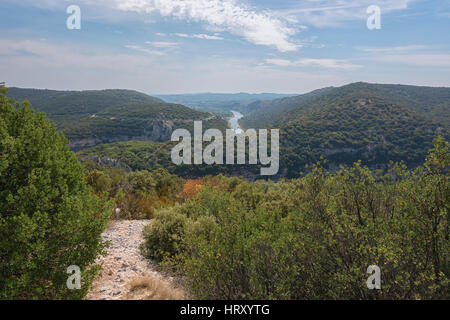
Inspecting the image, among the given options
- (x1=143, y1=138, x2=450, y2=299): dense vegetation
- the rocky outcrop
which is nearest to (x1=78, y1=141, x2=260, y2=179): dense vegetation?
the rocky outcrop

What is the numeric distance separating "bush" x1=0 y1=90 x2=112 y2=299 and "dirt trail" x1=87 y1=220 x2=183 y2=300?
0.85 metres

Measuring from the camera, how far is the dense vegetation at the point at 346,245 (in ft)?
13.4

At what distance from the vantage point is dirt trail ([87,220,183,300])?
533cm

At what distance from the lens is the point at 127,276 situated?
20.8ft

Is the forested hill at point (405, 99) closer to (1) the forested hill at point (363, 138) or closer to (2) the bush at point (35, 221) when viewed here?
(1) the forested hill at point (363, 138)

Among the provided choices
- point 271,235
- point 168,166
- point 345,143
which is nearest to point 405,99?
point 345,143

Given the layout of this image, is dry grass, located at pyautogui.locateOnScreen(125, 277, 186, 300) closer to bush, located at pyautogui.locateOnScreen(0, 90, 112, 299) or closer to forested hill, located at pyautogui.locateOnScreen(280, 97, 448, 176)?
bush, located at pyautogui.locateOnScreen(0, 90, 112, 299)

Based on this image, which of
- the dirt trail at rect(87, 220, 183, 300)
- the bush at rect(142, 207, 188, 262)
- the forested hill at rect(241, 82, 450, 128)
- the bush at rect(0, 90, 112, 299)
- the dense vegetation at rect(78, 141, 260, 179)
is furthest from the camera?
the forested hill at rect(241, 82, 450, 128)

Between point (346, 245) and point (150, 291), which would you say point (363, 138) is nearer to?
point (346, 245)

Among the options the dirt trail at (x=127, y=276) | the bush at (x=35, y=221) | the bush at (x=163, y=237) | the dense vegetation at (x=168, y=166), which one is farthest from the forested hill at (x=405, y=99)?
the bush at (x=35, y=221)

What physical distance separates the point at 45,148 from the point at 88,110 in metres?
169

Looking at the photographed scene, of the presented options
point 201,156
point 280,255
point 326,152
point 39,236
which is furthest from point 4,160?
point 326,152

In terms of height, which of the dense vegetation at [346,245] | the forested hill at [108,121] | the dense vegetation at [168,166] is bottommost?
the dense vegetation at [168,166]
